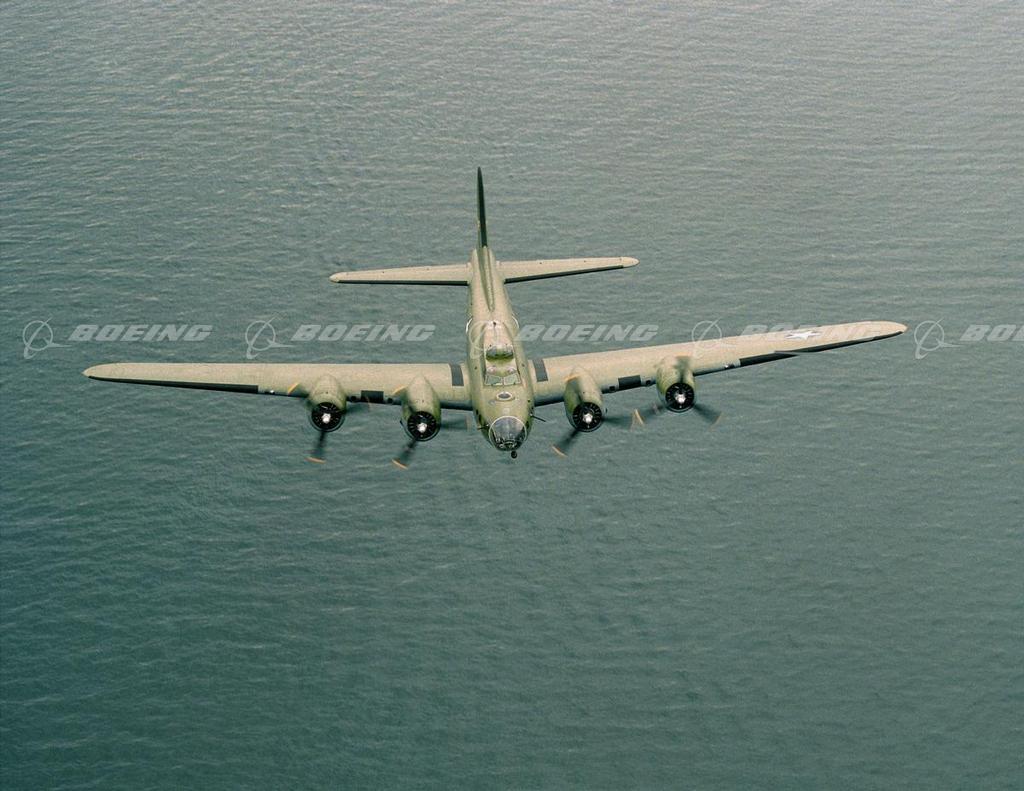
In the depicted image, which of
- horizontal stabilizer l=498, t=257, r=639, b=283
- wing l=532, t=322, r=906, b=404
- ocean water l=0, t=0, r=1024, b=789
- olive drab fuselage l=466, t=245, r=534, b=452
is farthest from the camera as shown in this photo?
horizontal stabilizer l=498, t=257, r=639, b=283

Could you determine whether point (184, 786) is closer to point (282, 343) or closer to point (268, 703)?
point (268, 703)

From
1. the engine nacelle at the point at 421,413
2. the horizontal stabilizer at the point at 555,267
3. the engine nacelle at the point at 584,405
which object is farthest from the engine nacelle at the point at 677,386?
the engine nacelle at the point at 421,413

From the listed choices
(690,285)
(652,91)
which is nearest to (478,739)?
(690,285)
